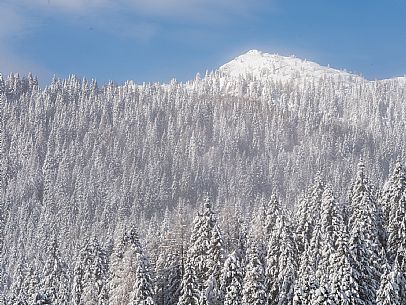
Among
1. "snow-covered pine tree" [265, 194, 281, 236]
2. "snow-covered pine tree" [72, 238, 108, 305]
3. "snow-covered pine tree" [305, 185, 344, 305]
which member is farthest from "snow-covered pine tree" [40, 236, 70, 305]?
"snow-covered pine tree" [305, 185, 344, 305]

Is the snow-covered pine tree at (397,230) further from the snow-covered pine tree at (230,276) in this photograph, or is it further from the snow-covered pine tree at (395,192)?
the snow-covered pine tree at (230,276)

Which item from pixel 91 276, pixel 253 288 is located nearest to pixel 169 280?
pixel 91 276

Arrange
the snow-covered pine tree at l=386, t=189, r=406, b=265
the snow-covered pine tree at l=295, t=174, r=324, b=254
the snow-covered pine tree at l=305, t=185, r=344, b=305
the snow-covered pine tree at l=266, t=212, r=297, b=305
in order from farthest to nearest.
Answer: the snow-covered pine tree at l=295, t=174, r=324, b=254
the snow-covered pine tree at l=266, t=212, r=297, b=305
the snow-covered pine tree at l=386, t=189, r=406, b=265
the snow-covered pine tree at l=305, t=185, r=344, b=305

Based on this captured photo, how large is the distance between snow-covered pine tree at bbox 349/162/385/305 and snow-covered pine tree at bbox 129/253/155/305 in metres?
15.9

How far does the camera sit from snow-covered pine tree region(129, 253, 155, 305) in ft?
145

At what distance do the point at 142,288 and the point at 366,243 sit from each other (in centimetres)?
1770

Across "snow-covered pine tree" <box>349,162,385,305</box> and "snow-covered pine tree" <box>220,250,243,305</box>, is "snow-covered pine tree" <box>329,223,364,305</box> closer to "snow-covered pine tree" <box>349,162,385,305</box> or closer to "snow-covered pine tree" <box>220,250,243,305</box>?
"snow-covered pine tree" <box>349,162,385,305</box>

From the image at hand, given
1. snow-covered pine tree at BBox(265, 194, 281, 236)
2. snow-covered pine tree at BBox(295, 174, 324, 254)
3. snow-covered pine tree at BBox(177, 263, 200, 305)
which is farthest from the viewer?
snow-covered pine tree at BBox(265, 194, 281, 236)

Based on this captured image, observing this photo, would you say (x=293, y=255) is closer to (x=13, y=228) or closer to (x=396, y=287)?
(x=396, y=287)

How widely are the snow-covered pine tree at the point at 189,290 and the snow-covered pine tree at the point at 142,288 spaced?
8.00 ft

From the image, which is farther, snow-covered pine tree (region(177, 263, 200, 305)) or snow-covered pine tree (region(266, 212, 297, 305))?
snow-covered pine tree (region(266, 212, 297, 305))

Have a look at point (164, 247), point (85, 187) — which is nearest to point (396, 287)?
point (164, 247)

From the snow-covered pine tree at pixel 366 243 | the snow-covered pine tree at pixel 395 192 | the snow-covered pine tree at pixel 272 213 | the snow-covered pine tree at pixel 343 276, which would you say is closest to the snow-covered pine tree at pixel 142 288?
the snow-covered pine tree at pixel 343 276

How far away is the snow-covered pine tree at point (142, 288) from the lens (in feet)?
145
